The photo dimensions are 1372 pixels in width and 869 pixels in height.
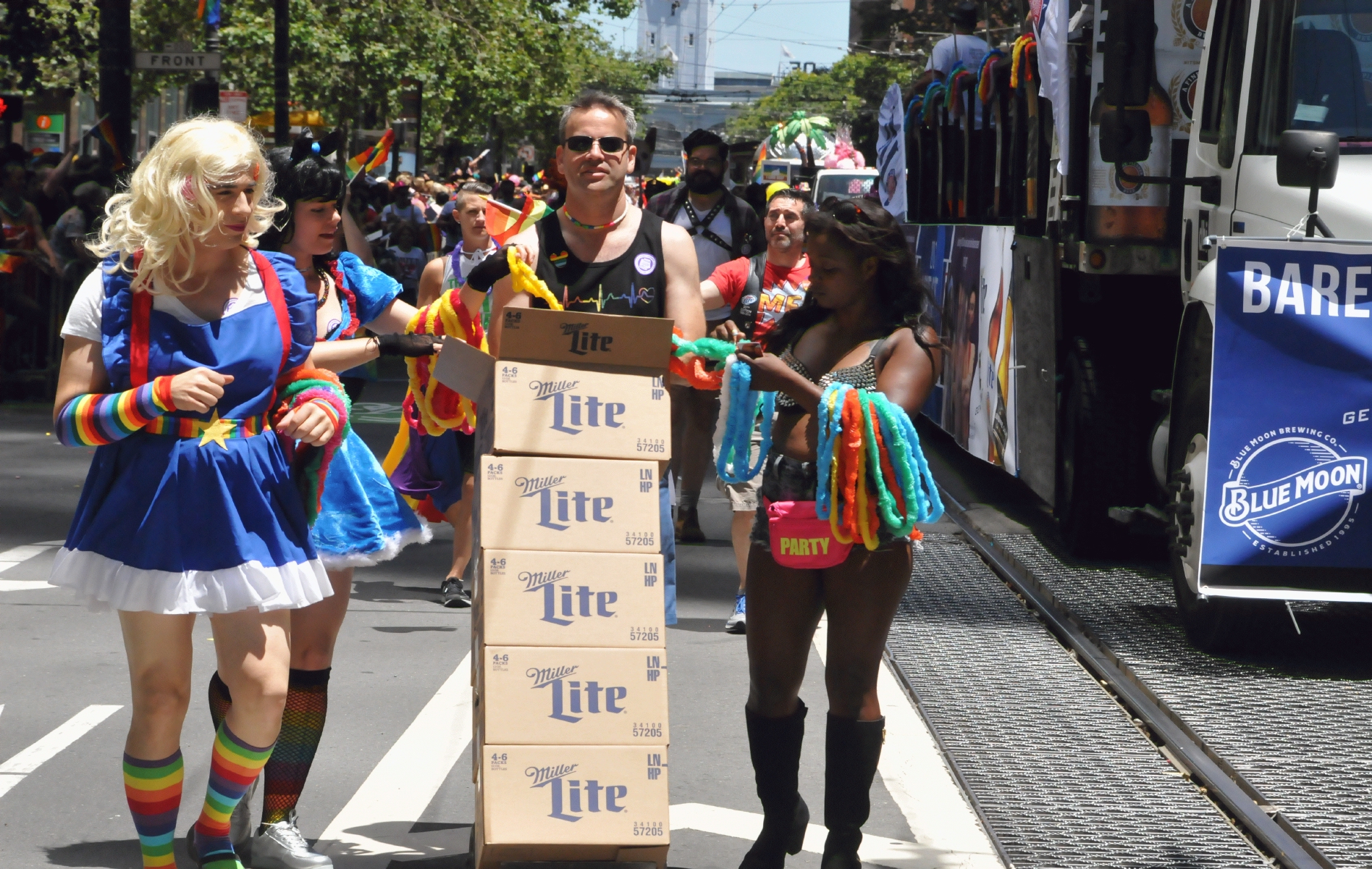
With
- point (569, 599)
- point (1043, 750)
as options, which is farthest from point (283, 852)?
point (1043, 750)

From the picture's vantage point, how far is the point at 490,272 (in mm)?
4113

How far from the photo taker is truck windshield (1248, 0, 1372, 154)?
6582 mm

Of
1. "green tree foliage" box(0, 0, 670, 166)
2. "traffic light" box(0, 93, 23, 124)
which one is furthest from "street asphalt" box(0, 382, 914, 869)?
"green tree foliage" box(0, 0, 670, 166)

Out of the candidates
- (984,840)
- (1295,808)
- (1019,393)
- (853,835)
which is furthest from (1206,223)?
(853,835)

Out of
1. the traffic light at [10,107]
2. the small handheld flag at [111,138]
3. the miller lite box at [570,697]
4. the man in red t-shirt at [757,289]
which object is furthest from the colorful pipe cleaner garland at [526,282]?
the traffic light at [10,107]

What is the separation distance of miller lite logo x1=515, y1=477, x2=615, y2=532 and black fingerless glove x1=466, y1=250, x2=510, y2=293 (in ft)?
1.97

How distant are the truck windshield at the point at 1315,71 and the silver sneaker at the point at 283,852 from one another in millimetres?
4696

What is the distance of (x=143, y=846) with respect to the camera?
383 centimetres

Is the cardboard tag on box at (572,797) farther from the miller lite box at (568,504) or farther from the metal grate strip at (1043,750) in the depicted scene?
the metal grate strip at (1043,750)

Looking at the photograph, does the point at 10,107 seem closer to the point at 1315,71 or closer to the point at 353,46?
the point at 353,46

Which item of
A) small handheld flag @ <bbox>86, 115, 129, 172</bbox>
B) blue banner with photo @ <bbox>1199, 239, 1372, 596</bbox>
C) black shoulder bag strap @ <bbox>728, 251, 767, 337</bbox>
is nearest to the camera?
blue banner with photo @ <bbox>1199, 239, 1372, 596</bbox>

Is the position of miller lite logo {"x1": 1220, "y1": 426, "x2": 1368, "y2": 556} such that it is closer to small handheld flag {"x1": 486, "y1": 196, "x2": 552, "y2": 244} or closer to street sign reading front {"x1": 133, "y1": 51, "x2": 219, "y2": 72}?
small handheld flag {"x1": 486, "y1": 196, "x2": 552, "y2": 244}

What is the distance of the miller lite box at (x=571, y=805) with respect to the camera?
3684 mm

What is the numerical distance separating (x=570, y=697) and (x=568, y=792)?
0.68 feet
